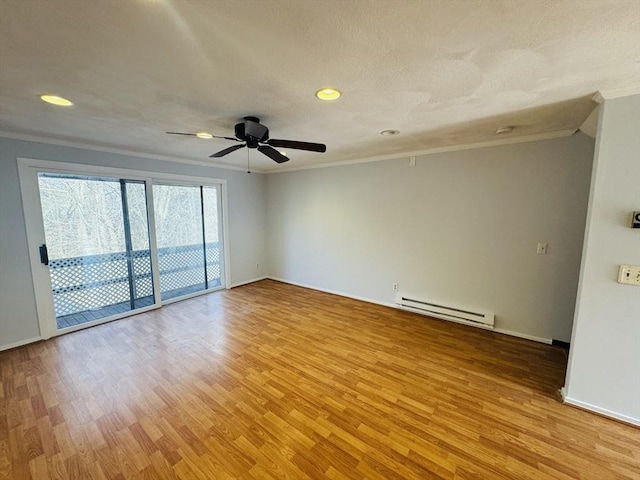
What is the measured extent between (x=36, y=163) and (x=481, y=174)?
5321 mm

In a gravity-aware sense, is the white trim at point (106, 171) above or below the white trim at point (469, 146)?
below

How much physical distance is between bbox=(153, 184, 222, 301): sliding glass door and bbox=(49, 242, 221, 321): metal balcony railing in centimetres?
2

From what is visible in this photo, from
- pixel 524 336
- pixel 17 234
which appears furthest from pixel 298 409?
pixel 17 234

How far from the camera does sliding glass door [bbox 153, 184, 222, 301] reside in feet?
13.5

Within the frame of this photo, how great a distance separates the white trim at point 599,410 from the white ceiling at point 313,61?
2327mm

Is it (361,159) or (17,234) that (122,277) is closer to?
(17,234)

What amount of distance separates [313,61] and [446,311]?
3.40 metres

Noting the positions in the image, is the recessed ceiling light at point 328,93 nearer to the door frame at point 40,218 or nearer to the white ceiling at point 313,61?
the white ceiling at point 313,61

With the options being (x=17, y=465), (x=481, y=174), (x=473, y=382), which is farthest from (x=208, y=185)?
(x=473, y=382)

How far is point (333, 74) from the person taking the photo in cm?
148

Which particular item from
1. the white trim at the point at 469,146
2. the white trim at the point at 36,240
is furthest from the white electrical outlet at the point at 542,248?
the white trim at the point at 36,240

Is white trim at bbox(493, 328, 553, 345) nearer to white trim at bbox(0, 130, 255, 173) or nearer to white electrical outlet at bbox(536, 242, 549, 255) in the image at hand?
white electrical outlet at bbox(536, 242, 549, 255)

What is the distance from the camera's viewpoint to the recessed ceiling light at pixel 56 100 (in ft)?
5.85

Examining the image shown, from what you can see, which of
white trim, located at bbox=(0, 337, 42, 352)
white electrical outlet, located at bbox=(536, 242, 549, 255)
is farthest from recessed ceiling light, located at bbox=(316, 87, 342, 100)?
white trim, located at bbox=(0, 337, 42, 352)
